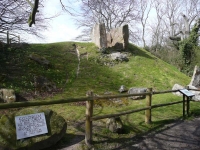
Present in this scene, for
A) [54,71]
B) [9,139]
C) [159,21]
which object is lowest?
[9,139]

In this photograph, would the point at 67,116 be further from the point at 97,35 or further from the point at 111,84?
the point at 97,35

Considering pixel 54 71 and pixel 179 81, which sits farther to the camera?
pixel 179 81

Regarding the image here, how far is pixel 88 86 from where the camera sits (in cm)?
1054

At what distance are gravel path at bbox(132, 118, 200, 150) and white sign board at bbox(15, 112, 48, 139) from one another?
6.55ft

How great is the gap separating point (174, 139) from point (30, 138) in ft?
11.3

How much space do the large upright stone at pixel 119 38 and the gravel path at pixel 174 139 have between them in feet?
34.7

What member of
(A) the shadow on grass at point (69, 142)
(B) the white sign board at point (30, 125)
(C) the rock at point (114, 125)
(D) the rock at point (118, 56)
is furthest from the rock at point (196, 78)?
(B) the white sign board at point (30, 125)

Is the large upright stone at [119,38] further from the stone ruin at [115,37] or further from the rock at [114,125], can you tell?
the rock at [114,125]

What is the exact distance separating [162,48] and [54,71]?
2336 cm

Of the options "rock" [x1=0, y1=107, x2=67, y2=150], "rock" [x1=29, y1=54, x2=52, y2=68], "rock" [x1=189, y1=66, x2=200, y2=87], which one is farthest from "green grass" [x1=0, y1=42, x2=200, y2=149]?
"rock" [x1=189, y1=66, x2=200, y2=87]

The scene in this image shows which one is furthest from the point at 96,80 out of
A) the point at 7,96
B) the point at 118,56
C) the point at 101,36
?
the point at 101,36

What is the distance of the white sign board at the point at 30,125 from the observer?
3.43m

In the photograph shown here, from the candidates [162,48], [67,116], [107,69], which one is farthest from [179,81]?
[162,48]

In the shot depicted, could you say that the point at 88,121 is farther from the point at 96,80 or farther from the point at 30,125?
the point at 96,80
